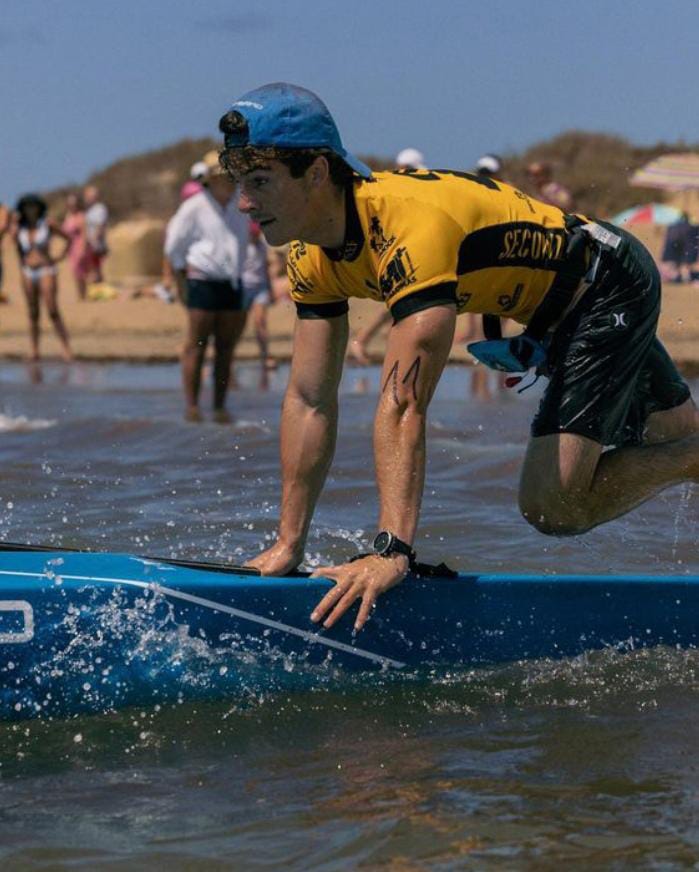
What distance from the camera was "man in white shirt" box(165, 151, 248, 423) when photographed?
430 inches

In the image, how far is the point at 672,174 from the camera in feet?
74.4

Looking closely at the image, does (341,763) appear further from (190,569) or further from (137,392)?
(137,392)

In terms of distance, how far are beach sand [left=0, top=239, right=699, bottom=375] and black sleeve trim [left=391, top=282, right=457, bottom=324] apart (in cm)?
928

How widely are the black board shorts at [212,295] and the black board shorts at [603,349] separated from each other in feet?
19.4

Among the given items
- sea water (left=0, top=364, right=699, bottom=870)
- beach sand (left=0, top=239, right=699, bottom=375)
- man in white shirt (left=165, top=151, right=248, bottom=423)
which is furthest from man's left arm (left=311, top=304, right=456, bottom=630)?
beach sand (left=0, top=239, right=699, bottom=375)

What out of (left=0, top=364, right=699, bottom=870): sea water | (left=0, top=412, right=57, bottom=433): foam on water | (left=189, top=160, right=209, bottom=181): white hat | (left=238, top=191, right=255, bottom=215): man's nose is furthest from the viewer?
(left=189, top=160, right=209, bottom=181): white hat

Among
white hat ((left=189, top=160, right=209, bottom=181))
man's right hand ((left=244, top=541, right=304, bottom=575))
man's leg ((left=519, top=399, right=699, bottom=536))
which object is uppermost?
white hat ((left=189, top=160, right=209, bottom=181))

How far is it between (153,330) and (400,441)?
50.4 ft

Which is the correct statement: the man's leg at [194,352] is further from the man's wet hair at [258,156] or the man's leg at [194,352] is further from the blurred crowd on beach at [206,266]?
the man's wet hair at [258,156]

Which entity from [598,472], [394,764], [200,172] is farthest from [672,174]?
[394,764]

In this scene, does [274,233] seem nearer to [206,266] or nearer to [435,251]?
[435,251]

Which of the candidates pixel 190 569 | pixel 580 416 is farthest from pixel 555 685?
pixel 190 569

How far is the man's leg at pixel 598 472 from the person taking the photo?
5.16 m

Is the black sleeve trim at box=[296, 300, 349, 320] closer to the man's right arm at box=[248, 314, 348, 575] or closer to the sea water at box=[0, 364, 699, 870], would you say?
the man's right arm at box=[248, 314, 348, 575]
